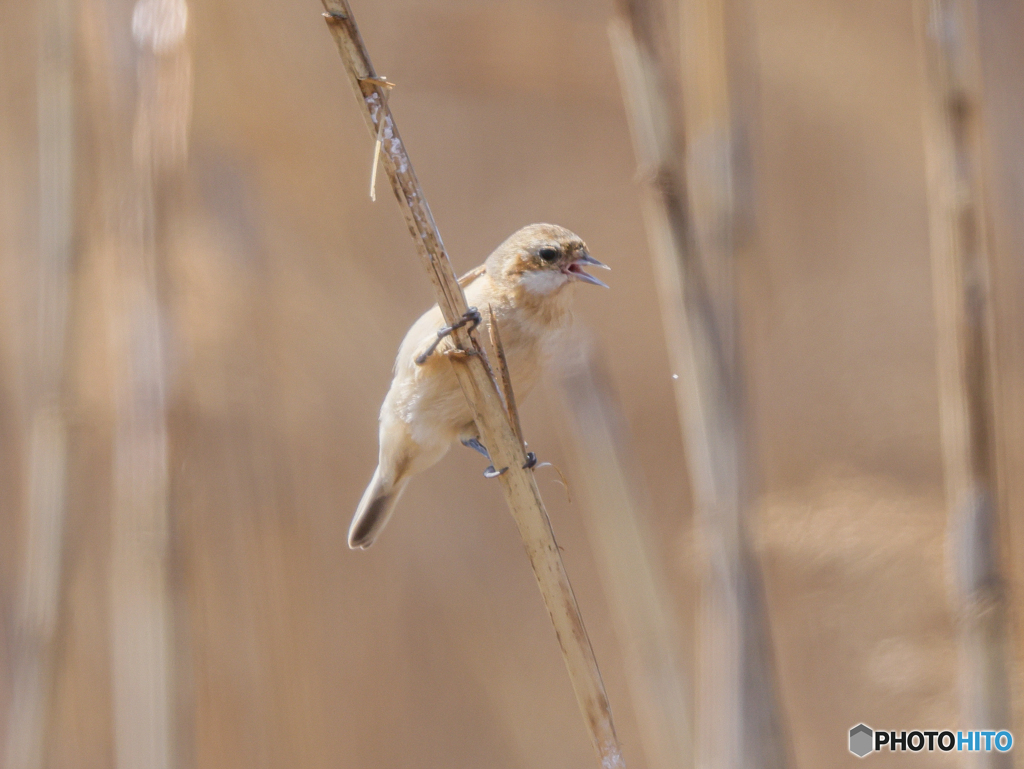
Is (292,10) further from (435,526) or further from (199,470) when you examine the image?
(435,526)

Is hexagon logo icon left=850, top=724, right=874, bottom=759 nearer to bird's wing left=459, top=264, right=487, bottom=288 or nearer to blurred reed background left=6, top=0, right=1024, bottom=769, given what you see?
blurred reed background left=6, top=0, right=1024, bottom=769

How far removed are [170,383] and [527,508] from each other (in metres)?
0.74

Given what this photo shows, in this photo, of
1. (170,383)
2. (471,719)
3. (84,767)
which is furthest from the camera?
(471,719)

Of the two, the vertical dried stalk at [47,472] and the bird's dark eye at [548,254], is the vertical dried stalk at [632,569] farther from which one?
the vertical dried stalk at [47,472]

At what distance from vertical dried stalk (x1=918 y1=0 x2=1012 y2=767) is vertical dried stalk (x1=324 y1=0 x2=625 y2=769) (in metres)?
0.47

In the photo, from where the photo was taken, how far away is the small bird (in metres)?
1.92

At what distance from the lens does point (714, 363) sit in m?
1.18

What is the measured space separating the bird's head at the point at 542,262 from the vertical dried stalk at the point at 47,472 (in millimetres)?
911

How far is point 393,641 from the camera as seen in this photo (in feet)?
11.4

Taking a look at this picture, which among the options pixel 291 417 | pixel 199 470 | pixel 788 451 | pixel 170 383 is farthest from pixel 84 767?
pixel 788 451

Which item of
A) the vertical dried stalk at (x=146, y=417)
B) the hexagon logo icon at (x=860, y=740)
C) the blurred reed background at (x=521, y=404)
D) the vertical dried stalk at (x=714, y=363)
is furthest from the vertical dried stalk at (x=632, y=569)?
the hexagon logo icon at (x=860, y=740)

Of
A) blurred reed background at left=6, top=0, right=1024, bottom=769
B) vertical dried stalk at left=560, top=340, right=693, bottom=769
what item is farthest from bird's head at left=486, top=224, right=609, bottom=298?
vertical dried stalk at left=560, top=340, right=693, bottom=769

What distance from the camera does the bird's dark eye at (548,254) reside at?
1990 mm

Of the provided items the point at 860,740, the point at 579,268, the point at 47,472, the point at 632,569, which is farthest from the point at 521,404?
the point at 860,740
